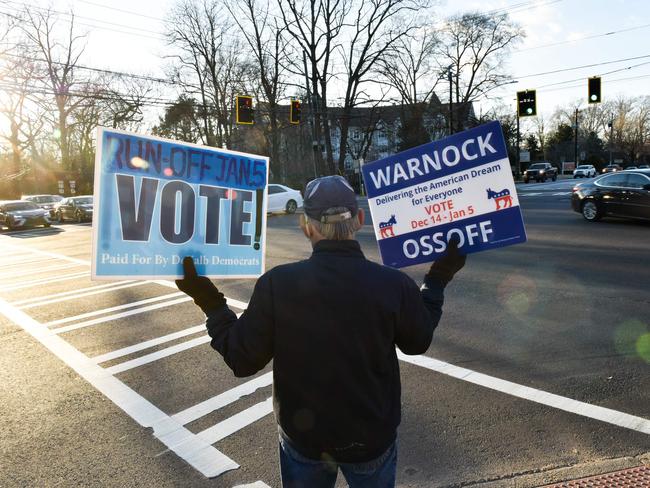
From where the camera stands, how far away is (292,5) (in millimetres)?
36594

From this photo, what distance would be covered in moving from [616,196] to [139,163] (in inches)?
601

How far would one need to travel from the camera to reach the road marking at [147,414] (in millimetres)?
3395

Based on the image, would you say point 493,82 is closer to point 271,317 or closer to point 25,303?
point 25,303

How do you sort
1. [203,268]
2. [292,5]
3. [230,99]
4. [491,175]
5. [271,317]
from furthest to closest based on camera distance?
[230,99], [292,5], [491,175], [203,268], [271,317]

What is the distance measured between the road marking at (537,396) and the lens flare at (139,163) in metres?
3.40

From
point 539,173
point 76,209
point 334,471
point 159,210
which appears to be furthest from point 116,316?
point 539,173

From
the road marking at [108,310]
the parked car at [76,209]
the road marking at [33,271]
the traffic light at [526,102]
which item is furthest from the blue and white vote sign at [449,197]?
the parked car at [76,209]

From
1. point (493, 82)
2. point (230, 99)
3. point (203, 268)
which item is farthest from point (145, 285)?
point (493, 82)

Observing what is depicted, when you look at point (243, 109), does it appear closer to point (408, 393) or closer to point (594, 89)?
point (594, 89)

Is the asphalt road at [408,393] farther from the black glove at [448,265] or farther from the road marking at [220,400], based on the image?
the black glove at [448,265]

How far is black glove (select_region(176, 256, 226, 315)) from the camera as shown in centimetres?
209

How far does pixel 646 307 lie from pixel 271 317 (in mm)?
6390

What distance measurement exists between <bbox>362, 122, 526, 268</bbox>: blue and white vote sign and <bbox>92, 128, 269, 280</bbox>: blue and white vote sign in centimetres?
86

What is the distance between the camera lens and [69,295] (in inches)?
357
